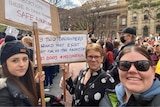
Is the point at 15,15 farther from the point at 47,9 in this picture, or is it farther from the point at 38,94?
the point at 38,94

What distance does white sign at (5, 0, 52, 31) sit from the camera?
98.0 inches

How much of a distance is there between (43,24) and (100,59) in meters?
0.80

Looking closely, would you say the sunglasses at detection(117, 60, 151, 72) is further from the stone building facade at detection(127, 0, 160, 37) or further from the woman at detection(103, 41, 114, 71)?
the stone building facade at detection(127, 0, 160, 37)

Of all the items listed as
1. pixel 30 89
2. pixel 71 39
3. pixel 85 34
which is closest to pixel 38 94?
pixel 30 89

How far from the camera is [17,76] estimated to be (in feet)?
7.63

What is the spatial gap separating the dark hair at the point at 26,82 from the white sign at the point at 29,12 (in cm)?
51

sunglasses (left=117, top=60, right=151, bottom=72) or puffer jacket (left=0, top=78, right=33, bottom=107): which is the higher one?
sunglasses (left=117, top=60, right=151, bottom=72)

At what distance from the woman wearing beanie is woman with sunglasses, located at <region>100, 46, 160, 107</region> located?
707 mm

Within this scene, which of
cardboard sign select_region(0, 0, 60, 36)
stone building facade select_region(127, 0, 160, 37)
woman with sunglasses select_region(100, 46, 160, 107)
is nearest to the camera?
woman with sunglasses select_region(100, 46, 160, 107)

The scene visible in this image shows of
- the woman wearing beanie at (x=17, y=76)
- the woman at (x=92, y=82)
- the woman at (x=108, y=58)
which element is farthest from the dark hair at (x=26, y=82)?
the woman at (x=108, y=58)

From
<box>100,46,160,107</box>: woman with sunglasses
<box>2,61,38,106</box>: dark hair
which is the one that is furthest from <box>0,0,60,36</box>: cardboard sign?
<box>100,46,160,107</box>: woman with sunglasses

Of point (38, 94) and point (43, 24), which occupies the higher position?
point (43, 24)

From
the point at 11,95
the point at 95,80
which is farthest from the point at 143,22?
the point at 11,95

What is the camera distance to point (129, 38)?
5141 millimetres
